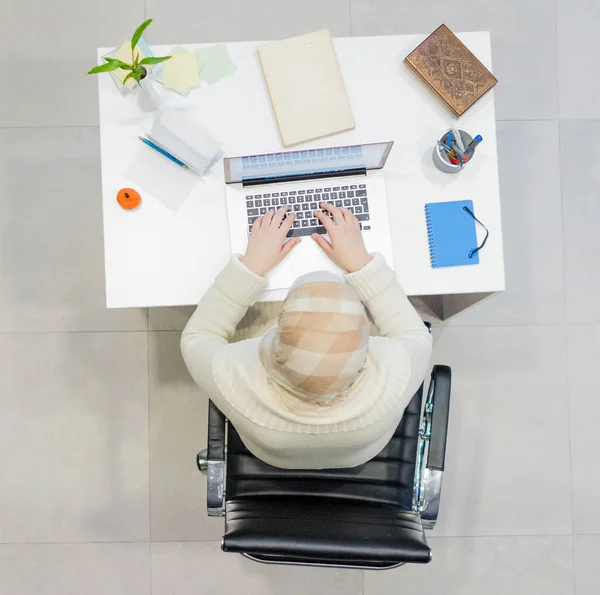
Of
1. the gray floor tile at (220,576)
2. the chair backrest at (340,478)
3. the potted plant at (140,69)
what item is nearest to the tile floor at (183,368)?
the gray floor tile at (220,576)

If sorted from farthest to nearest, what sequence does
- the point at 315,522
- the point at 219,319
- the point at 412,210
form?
the point at 412,210 → the point at 219,319 → the point at 315,522

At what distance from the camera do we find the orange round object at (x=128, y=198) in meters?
1.35

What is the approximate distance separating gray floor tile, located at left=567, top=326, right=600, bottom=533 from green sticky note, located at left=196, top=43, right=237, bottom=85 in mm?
1427

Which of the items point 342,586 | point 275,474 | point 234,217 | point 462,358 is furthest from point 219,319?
point 342,586

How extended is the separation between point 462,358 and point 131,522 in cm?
125

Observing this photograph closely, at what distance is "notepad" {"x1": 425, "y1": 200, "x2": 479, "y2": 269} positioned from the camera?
1.36m

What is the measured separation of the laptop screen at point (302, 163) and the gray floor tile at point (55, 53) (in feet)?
3.03

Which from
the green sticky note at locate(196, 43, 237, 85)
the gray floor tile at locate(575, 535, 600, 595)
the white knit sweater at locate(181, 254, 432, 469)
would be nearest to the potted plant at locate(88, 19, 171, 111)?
the green sticky note at locate(196, 43, 237, 85)

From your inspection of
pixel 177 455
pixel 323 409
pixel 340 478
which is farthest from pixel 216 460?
pixel 177 455

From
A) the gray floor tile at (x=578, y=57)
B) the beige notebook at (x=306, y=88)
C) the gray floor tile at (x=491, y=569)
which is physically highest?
the gray floor tile at (x=578, y=57)

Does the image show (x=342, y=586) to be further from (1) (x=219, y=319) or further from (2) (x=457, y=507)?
(1) (x=219, y=319)

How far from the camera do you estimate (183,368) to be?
1.94 metres

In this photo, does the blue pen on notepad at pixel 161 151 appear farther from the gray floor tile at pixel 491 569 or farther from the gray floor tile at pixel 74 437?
the gray floor tile at pixel 491 569

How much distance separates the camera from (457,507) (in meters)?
1.93
